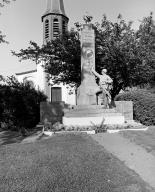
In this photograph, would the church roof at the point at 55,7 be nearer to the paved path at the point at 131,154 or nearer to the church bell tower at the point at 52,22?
the church bell tower at the point at 52,22

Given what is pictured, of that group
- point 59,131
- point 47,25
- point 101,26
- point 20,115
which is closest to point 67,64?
point 101,26

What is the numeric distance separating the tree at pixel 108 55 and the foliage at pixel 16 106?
4720 mm

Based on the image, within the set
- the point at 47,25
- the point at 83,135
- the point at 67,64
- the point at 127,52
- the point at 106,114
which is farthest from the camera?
the point at 47,25

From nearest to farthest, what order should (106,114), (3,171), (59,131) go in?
1. (3,171)
2. (59,131)
3. (106,114)

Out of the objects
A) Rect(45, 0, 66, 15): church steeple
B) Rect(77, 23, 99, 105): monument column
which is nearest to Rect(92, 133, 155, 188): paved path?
Rect(77, 23, 99, 105): monument column

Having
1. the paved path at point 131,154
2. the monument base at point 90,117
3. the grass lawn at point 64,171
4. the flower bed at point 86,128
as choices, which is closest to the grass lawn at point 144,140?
the paved path at point 131,154

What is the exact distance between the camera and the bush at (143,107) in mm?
14180

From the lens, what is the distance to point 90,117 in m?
11.3

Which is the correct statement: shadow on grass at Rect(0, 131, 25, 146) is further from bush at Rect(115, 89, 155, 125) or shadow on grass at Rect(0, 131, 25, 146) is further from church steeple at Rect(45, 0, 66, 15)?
church steeple at Rect(45, 0, 66, 15)

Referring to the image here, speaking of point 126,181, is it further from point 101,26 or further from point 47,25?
point 47,25

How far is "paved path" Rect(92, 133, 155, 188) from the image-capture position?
5.28 metres

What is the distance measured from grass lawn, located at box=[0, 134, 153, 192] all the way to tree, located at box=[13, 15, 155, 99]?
1111cm

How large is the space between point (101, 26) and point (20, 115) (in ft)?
33.6

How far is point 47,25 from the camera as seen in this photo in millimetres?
37469
